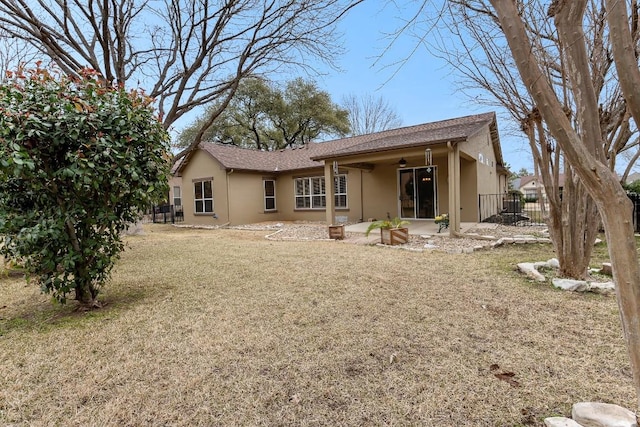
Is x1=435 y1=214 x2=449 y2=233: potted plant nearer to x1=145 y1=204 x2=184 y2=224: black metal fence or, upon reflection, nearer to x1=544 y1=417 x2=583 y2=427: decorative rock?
x1=544 y1=417 x2=583 y2=427: decorative rock

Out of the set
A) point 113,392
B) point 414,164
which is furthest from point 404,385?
point 414,164

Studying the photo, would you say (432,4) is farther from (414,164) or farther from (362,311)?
(414,164)

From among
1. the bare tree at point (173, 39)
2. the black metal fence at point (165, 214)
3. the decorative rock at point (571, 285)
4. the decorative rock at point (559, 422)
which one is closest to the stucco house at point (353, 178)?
the black metal fence at point (165, 214)

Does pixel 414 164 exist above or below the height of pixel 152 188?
above

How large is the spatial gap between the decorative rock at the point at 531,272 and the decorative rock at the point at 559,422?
11.8 feet

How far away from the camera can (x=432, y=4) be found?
2.44m

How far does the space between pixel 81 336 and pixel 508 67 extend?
6050 millimetres

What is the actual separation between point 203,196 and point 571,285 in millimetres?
15567

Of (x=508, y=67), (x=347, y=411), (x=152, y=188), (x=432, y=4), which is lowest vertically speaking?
(x=347, y=411)

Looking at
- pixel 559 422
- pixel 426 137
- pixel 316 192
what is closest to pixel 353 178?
pixel 316 192

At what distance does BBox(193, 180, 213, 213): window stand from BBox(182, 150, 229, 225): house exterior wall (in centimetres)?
23

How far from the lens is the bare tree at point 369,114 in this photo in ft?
95.8

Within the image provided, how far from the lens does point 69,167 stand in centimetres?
338

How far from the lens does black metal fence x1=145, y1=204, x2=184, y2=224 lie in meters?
19.3
